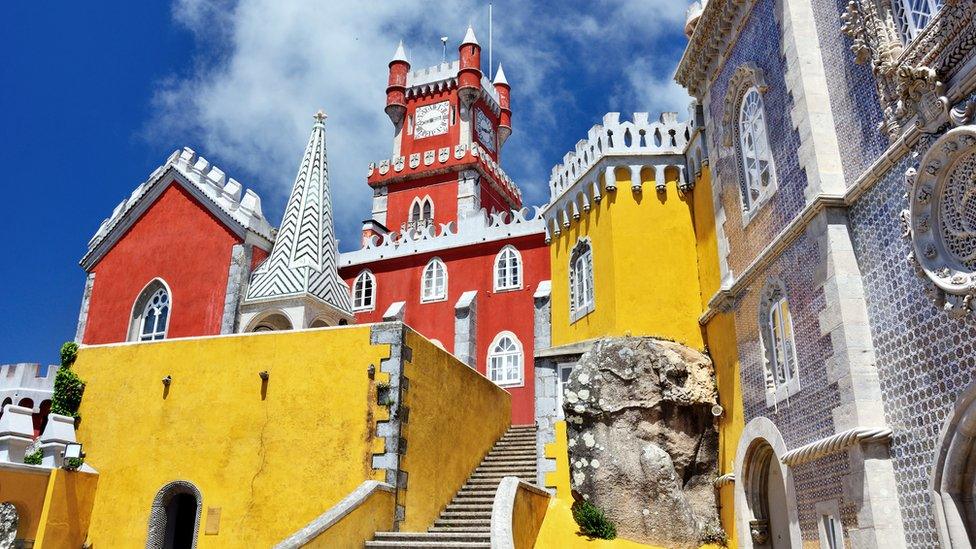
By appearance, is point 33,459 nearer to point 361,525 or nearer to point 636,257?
point 361,525

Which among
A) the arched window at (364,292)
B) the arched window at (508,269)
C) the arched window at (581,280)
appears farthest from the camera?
the arched window at (364,292)

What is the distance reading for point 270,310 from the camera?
1630 cm

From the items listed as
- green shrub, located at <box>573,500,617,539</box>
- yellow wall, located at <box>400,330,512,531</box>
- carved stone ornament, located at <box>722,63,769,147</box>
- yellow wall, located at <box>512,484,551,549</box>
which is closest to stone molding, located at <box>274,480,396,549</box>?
yellow wall, located at <box>400,330,512,531</box>

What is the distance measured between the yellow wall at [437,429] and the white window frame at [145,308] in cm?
929

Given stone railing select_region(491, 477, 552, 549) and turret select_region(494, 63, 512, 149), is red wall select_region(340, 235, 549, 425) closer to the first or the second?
stone railing select_region(491, 477, 552, 549)

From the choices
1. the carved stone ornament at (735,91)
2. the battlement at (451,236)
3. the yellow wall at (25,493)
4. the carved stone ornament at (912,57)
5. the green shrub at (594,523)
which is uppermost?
the battlement at (451,236)

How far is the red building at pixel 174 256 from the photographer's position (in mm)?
19016

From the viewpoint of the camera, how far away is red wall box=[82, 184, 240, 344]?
19.0m

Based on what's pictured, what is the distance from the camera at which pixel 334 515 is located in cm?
1005

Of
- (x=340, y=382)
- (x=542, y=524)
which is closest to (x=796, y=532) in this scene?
(x=542, y=524)

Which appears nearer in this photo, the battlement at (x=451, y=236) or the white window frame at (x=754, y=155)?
the white window frame at (x=754, y=155)

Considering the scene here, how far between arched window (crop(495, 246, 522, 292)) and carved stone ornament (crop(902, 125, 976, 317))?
15.5 meters

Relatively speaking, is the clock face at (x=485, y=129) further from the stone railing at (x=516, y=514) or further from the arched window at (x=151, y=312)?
the stone railing at (x=516, y=514)

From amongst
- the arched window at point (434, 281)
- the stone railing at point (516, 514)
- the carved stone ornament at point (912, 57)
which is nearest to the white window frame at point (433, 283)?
the arched window at point (434, 281)
